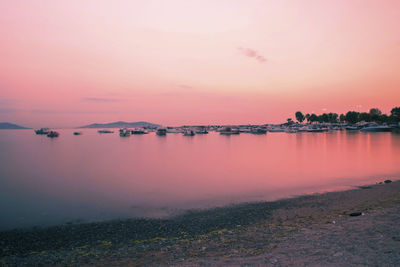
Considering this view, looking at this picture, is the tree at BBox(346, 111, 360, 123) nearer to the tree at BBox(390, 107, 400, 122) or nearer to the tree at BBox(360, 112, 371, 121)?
the tree at BBox(360, 112, 371, 121)

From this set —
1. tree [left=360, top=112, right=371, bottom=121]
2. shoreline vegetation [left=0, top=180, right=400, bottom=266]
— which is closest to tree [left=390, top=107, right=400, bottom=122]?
tree [left=360, top=112, right=371, bottom=121]

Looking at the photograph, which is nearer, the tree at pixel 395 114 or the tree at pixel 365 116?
the tree at pixel 395 114

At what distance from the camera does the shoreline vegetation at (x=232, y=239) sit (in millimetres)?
6883

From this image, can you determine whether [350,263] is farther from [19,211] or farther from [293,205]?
[19,211]

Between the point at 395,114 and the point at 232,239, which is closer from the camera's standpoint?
the point at 232,239

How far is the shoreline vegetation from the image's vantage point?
22.6 feet

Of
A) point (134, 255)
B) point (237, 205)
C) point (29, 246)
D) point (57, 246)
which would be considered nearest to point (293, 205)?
point (237, 205)

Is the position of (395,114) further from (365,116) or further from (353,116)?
(353,116)

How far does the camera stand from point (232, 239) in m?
9.13

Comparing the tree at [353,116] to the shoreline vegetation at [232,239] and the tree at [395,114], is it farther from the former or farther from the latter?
the shoreline vegetation at [232,239]

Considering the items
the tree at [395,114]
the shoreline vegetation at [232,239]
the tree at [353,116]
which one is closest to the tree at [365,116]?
the tree at [353,116]

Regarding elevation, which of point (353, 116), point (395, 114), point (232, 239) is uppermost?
point (353, 116)

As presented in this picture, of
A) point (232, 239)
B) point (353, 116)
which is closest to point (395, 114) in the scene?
point (353, 116)

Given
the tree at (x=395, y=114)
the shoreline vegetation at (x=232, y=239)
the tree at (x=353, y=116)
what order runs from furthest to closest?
1. the tree at (x=353, y=116)
2. the tree at (x=395, y=114)
3. the shoreline vegetation at (x=232, y=239)
